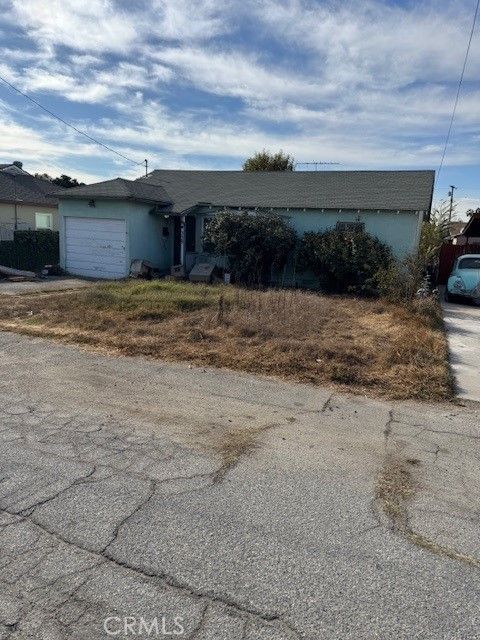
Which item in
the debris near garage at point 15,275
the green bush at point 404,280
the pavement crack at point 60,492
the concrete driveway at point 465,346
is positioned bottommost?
the pavement crack at point 60,492

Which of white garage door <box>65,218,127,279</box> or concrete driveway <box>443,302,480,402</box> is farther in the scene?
white garage door <box>65,218,127,279</box>

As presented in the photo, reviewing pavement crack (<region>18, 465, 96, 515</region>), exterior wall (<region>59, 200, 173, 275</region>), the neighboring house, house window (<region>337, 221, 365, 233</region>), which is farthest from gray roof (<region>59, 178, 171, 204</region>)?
the neighboring house

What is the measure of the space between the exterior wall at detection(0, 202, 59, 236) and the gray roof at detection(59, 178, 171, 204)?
7.31m

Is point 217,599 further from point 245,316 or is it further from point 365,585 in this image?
point 245,316

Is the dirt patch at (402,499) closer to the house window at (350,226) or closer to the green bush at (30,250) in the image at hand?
the house window at (350,226)

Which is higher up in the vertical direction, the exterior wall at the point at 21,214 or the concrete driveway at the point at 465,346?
the exterior wall at the point at 21,214

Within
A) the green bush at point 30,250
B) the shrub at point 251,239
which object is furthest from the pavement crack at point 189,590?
the green bush at point 30,250

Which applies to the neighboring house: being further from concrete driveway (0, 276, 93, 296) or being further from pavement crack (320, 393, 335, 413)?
pavement crack (320, 393, 335, 413)

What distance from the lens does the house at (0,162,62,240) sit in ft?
73.7

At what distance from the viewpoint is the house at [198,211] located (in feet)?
49.1

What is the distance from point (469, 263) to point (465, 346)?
24.8ft

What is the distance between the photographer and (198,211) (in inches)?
690

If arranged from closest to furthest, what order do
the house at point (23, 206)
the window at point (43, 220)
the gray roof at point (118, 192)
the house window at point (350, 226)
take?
the house window at point (350, 226)
the gray roof at point (118, 192)
the house at point (23, 206)
the window at point (43, 220)

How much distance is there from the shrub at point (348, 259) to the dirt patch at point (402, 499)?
34.5ft
